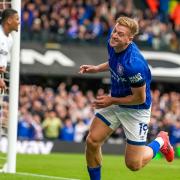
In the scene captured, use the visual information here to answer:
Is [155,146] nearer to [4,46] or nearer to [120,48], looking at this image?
[120,48]

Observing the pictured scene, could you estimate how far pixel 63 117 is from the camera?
22.9m

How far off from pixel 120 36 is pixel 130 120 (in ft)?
3.68

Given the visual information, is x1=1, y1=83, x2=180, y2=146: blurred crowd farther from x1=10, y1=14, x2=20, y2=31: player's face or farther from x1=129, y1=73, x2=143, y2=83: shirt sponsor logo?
x1=129, y1=73, x2=143, y2=83: shirt sponsor logo

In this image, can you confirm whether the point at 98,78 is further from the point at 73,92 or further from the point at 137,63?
the point at 137,63

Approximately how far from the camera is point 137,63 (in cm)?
1032

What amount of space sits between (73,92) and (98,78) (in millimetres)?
2919

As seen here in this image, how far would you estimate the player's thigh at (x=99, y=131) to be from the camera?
10516mm

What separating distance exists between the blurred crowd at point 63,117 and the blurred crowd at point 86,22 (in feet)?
7.95

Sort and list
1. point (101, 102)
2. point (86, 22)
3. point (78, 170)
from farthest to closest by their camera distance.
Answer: point (86, 22), point (78, 170), point (101, 102)

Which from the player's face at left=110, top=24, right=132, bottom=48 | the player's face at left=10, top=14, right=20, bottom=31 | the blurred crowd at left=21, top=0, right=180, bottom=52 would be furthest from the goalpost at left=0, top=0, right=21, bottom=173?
the blurred crowd at left=21, top=0, right=180, bottom=52

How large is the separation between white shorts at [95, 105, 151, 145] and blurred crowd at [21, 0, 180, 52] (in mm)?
15027

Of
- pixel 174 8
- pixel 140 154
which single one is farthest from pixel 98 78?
pixel 140 154

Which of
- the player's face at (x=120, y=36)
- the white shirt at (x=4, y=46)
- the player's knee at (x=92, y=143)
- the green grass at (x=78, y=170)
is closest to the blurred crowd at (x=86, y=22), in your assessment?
the green grass at (x=78, y=170)

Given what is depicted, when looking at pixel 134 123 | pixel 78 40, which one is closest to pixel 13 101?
pixel 134 123
